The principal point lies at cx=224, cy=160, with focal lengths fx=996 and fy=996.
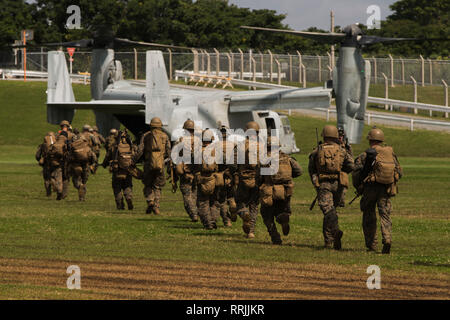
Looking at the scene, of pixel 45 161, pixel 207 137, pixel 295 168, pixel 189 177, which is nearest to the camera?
pixel 295 168

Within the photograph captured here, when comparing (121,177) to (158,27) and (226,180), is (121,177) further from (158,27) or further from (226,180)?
(158,27)

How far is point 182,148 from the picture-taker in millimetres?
21031

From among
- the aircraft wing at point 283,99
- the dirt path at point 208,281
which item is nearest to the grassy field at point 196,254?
the dirt path at point 208,281

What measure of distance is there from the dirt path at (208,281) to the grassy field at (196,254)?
14 millimetres

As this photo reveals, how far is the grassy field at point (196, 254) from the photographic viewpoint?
12602mm

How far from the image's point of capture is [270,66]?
233ft

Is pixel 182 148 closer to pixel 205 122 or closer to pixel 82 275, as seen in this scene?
pixel 82 275

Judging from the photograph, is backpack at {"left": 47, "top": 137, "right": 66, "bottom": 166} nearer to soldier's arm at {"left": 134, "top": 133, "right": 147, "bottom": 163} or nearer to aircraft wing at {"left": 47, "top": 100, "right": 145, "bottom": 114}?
soldier's arm at {"left": 134, "top": 133, "right": 147, "bottom": 163}

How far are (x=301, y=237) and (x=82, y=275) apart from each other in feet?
20.4

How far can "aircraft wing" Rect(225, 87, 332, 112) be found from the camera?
38.2 meters

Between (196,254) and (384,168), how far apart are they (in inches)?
132

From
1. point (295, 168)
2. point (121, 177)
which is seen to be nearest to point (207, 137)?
point (295, 168)
